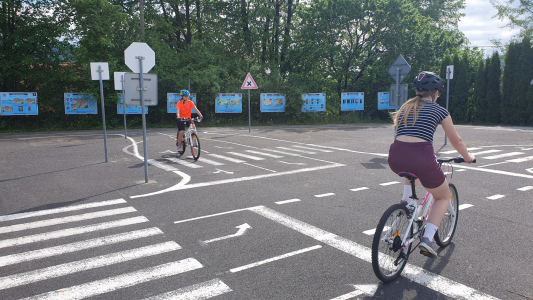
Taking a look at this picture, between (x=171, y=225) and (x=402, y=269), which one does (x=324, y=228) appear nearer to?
(x=402, y=269)

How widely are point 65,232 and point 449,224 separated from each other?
190 inches

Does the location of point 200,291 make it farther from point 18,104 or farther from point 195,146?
point 18,104

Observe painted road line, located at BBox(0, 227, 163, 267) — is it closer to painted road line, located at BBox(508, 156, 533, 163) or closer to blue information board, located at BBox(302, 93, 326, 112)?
painted road line, located at BBox(508, 156, 533, 163)

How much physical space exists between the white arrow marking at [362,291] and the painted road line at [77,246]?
2686mm

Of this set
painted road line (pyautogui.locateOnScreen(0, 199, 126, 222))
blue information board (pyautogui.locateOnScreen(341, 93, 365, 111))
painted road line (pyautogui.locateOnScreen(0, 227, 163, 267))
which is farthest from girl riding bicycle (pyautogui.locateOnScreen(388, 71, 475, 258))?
blue information board (pyautogui.locateOnScreen(341, 93, 365, 111))

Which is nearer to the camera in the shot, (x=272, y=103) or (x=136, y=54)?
(x=136, y=54)

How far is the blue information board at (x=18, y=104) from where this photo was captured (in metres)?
21.3

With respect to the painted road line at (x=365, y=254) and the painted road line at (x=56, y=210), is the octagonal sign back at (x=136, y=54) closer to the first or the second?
the painted road line at (x=56, y=210)

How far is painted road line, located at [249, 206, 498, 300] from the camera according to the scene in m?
3.69

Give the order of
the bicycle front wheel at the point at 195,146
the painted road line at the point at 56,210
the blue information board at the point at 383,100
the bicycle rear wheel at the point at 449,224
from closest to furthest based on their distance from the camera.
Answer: the bicycle rear wheel at the point at 449,224, the painted road line at the point at 56,210, the bicycle front wheel at the point at 195,146, the blue information board at the point at 383,100

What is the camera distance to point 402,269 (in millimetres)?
4055

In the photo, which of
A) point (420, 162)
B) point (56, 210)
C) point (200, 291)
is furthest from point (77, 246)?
point (420, 162)

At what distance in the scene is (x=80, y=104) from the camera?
2305 centimetres

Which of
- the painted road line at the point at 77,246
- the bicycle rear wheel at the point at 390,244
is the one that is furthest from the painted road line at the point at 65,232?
the bicycle rear wheel at the point at 390,244
